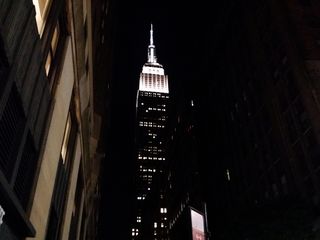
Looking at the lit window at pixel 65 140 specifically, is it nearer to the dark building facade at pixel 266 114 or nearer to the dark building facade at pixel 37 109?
the dark building facade at pixel 37 109

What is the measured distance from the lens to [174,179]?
111500 mm

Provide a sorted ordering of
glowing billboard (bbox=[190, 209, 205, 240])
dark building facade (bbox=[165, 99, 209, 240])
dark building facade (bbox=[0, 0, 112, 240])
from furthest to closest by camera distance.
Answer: dark building facade (bbox=[165, 99, 209, 240]) < glowing billboard (bbox=[190, 209, 205, 240]) < dark building facade (bbox=[0, 0, 112, 240])

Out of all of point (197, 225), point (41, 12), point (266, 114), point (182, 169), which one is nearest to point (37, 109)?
point (41, 12)


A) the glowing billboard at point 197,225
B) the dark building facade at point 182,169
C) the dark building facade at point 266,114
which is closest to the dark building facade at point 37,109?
the glowing billboard at point 197,225

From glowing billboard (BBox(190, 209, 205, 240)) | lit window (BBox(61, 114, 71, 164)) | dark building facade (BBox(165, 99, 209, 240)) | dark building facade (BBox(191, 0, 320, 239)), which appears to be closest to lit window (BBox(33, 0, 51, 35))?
lit window (BBox(61, 114, 71, 164))

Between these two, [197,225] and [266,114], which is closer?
[197,225]

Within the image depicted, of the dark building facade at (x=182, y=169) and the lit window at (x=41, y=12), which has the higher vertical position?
the dark building facade at (x=182, y=169)

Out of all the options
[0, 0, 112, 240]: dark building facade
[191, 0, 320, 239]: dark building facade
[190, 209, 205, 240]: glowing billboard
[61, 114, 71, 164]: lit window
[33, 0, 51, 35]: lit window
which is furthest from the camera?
[191, 0, 320, 239]: dark building facade

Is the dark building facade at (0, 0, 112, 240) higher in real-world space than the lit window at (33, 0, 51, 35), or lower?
lower

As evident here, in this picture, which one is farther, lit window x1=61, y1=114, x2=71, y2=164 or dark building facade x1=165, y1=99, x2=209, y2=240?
dark building facade x1=165, y1=99, x2=209, y2=240

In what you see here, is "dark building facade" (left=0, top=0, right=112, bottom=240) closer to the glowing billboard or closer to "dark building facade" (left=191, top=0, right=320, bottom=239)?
the glowing billboard

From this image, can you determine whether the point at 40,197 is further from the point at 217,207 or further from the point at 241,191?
the point at 217,207

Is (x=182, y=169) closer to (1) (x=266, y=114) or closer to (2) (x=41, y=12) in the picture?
(1) (x=266, y=114)

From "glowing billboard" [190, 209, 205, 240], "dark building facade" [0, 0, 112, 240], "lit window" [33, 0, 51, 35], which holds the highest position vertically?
"lit window" [33, 0, 51, 35]
